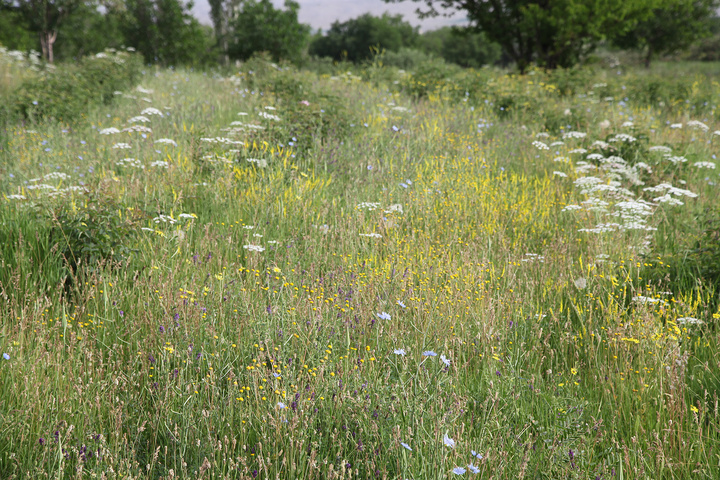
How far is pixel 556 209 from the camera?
4867 millimetres

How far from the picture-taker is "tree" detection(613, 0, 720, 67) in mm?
26797

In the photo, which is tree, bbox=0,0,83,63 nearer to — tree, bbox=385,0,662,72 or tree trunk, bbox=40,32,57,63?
tree trunk, bbox=40,32,57,63

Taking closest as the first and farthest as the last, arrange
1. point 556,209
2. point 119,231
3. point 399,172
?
point 119,231 < point 556,209 < point 399,172

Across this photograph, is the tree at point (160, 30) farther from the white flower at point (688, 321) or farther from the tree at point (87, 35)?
the white flower at point (688, 321)

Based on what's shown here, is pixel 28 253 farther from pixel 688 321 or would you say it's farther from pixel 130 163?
pixel 688 321

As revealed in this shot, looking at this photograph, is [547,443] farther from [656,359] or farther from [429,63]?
[429,63]

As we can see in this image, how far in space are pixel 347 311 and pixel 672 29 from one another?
33287mm

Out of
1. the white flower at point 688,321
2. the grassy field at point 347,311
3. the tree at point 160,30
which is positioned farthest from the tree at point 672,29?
the white flower at point 688,321

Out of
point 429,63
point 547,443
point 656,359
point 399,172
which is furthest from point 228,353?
point 429,63

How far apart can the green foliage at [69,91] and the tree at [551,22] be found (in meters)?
12.8

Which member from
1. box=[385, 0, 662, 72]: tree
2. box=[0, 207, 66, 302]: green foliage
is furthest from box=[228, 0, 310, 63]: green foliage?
box=[0, 207, 66, 302]: green foliage

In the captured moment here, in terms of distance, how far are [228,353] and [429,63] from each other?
10613 millimetres

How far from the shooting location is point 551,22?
53.2 ft

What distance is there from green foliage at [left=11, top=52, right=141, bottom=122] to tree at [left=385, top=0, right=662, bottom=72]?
12.8 metres
